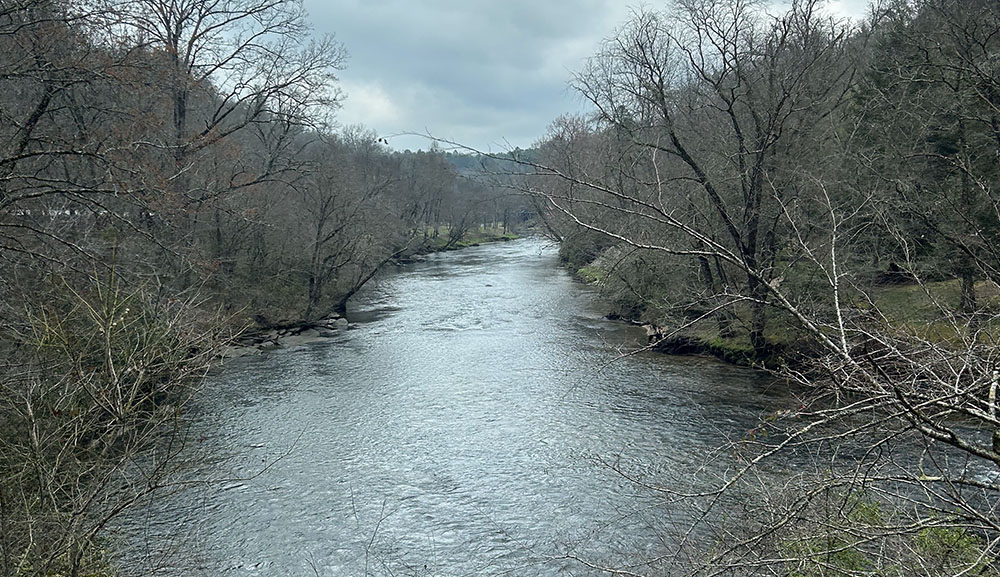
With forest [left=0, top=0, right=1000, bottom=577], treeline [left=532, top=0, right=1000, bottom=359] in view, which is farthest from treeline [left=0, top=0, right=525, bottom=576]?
treeline [left=532, top=0, right=1000, bottom=359]

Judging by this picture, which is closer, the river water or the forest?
the forest

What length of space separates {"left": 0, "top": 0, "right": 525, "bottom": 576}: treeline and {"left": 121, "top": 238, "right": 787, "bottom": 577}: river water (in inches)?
50.5

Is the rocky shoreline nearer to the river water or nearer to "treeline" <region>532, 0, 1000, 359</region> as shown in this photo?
the river water

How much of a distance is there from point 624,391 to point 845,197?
7.79m

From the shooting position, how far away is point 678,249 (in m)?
5.55

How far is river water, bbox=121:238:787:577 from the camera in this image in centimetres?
779

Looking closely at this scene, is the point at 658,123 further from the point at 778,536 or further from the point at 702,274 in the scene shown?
the point at 778,536

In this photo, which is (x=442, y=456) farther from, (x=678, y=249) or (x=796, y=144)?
(x=796, y=144)

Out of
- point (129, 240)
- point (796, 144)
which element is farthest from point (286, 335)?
point (796, 144)

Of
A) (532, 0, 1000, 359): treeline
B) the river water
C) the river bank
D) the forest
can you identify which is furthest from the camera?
the river bank

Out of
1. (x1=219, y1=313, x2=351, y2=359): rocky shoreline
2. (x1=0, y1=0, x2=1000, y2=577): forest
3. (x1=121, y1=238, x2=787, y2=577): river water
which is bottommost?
(x1=121, y1=238, x2=787, y2=577): river water

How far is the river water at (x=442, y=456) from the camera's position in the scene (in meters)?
7.79

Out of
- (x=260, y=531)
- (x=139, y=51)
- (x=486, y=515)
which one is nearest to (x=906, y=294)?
(x=486, y=515)

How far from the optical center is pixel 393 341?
2009cm
